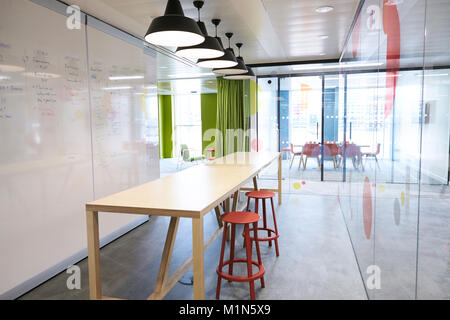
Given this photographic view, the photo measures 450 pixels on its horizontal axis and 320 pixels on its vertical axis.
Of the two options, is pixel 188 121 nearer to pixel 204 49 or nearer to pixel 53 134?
pixel 53 134

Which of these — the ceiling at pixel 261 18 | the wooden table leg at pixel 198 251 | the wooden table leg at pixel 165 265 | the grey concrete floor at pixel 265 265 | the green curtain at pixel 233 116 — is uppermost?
the ceiling at pixel 261 18

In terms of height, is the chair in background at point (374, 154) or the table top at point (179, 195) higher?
the chair in background at point (374, 154)

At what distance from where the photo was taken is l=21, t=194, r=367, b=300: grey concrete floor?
2.49 meters

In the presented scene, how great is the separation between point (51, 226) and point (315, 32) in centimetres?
382

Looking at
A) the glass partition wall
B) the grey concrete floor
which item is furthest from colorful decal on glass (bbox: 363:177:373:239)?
the grey concrete floor

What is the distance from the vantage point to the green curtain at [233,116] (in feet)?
22.4

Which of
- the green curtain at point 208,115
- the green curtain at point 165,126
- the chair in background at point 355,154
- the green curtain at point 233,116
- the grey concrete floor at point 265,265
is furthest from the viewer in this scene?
the green curtain at point 165,126

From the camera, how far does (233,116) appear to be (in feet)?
22.7

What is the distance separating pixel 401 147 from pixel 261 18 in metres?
2.64

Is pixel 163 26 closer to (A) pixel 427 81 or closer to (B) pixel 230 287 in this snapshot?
(A) pixel 427 81

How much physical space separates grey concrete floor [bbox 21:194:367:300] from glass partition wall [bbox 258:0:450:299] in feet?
0.78

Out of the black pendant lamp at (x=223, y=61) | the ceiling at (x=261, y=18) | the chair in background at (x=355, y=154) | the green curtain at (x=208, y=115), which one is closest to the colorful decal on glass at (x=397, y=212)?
the chair in background at (x=355, y=154)

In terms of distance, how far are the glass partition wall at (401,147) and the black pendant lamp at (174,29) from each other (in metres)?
1.24

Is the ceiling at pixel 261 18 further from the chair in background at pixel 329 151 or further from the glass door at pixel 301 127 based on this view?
the chair in background at pixel 329 151
